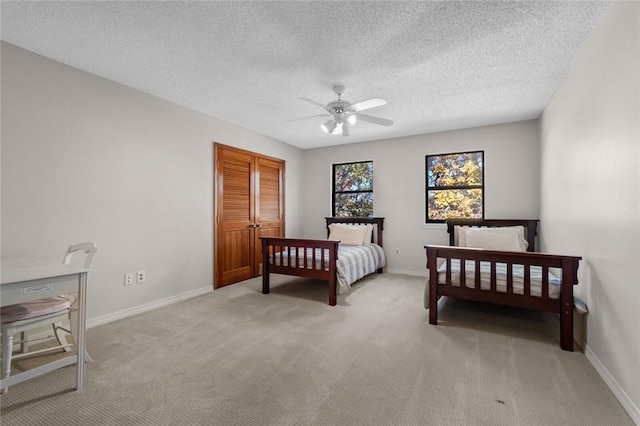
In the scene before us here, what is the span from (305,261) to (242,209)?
1.50 meters

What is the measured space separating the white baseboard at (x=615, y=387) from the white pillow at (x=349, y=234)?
2.98 m

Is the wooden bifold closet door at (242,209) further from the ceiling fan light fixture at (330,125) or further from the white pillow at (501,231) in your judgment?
the white pillow at (501,231)

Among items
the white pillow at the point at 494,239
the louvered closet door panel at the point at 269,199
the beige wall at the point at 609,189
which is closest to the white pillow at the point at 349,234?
the louvered closet door panel at the point at 269,199

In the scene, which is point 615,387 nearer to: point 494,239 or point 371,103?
point 494,239

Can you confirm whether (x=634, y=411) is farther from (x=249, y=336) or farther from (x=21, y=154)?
(x=21, y=154)

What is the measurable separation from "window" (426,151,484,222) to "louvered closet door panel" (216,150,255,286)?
2941mm

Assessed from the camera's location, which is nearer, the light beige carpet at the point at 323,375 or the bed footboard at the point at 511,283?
the light beige carpet at the point at 323,375

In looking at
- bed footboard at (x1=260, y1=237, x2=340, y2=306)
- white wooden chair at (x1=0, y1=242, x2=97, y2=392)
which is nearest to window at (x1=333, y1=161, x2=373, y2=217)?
bed footboard at (x1=260, y1=237, x2=340, y2=306)

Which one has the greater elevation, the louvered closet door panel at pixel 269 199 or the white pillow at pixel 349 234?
the louvered closet door panel at pixel 269 199

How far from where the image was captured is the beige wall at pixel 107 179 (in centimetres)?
227

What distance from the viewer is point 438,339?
2379 mm

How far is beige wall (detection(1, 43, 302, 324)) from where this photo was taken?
7.43 ft

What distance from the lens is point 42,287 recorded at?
1564mm

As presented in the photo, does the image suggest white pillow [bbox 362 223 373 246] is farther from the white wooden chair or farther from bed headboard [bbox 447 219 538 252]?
the white wooden chair
